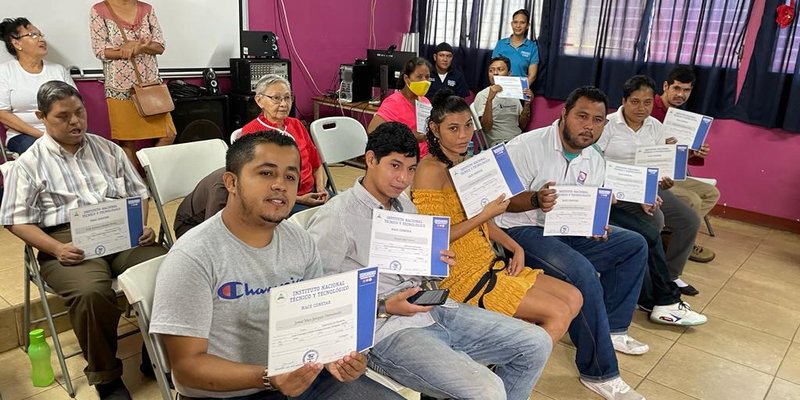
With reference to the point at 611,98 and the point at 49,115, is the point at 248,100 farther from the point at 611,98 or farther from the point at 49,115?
the point at 611,98

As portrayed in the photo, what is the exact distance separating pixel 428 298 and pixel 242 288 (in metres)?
0.59

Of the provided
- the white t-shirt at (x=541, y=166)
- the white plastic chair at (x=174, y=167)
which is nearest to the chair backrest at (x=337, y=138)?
the white plastic chair at (x=174, y=167)

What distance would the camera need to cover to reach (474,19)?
19.0ft

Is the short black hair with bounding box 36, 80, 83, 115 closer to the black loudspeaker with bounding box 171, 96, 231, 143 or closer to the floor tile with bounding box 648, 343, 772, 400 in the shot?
the black loudspeaker with bounding box 171, 96, 231, 143

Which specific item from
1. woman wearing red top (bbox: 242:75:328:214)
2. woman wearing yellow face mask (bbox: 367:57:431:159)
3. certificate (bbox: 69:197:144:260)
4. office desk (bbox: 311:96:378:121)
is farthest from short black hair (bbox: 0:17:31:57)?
office desk (bbox: 311:96:378:121)

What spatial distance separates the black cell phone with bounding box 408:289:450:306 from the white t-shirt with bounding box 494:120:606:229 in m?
0.95

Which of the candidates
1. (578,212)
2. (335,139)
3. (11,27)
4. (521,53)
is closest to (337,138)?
(335,139)

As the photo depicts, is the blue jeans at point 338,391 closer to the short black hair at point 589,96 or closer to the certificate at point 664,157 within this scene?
the short black hair at point 589,96

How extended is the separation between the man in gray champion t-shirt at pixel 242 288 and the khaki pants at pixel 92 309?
0.87 metres

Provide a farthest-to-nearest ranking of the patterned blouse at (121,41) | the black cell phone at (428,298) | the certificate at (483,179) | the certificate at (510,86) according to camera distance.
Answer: the certificate at (510,86) → the patterned blouse at (121,41) → the certificate at (483,179) → the black cell phone at (428,298)

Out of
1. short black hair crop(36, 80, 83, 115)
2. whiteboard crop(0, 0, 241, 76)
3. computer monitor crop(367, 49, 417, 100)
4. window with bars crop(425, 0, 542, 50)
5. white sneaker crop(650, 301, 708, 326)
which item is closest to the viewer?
short black hair crop(36, 80, 83, 115)

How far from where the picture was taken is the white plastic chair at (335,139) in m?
3.12

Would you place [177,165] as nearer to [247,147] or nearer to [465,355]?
[247,147]

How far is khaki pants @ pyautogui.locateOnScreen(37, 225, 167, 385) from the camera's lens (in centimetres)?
200
